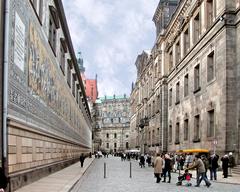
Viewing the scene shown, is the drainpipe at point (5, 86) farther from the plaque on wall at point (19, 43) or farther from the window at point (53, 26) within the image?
the window at point (53, 26)

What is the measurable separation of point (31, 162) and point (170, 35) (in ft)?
124

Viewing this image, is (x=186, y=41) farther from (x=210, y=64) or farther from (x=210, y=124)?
(x=210, y=124)

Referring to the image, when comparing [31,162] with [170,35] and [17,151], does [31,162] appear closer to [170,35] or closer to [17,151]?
[17,151]

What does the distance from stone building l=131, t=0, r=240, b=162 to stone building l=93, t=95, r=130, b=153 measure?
4693 inches

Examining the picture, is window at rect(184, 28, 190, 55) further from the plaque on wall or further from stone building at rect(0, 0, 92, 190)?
the plaque on wall

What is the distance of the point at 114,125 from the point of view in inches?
7254

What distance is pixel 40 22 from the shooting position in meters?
21.2

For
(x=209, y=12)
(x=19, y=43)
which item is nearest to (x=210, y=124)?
(x=209, y=12)

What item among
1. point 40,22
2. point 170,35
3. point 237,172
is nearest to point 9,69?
point 40,22

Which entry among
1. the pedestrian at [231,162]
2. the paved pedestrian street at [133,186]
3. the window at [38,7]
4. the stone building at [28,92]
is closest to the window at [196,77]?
the pedestrian at [231,162]

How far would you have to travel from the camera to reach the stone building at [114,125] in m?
181

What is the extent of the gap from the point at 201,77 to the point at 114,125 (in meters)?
148

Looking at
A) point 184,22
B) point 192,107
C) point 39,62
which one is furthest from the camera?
point 184,22

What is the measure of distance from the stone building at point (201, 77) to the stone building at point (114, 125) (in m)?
119
